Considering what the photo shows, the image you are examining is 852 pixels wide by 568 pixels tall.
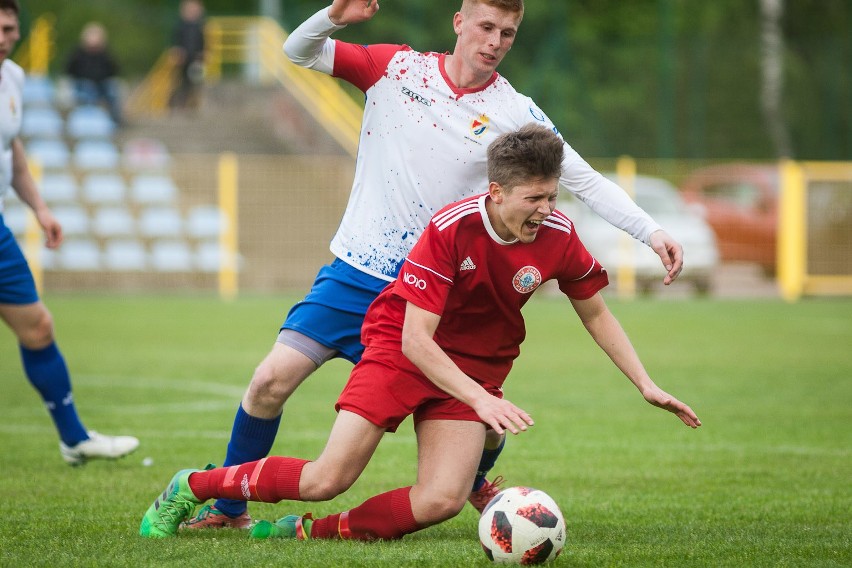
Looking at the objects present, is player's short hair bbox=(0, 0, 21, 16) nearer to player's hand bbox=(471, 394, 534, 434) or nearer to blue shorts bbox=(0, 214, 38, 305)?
blue shorts bbox=(0, 214, 38, 305)

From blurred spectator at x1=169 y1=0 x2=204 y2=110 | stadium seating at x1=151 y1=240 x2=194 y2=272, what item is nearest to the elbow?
stadium seating at x1=151 y1=240 x2=194 y2=272

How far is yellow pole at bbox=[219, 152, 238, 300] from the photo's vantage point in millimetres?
21328

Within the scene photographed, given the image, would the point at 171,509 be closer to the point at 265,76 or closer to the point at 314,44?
the point at 314,44

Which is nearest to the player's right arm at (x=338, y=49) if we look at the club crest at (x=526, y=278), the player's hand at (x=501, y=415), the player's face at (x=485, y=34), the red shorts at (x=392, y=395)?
the player's face at (x=485, y=34)

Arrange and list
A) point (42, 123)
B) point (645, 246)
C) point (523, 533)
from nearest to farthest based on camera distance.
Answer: point (523, 533) → point (645, 246) → point (42, 123)

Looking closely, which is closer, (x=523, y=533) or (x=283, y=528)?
(x=523, y=533)

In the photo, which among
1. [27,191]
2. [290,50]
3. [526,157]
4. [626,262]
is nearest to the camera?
[526,157]

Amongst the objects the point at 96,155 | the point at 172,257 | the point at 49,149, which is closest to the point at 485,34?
the point at 172,257

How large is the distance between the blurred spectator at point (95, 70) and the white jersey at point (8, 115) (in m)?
18.4

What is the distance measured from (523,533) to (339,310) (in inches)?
53.5

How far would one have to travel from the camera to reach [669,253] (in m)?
4.91

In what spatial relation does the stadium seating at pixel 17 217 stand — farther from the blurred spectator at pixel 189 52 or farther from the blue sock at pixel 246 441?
the blue sock at pixel 246 441

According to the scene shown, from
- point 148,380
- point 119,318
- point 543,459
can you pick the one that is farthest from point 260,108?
point 543,459

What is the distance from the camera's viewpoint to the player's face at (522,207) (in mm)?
4648
